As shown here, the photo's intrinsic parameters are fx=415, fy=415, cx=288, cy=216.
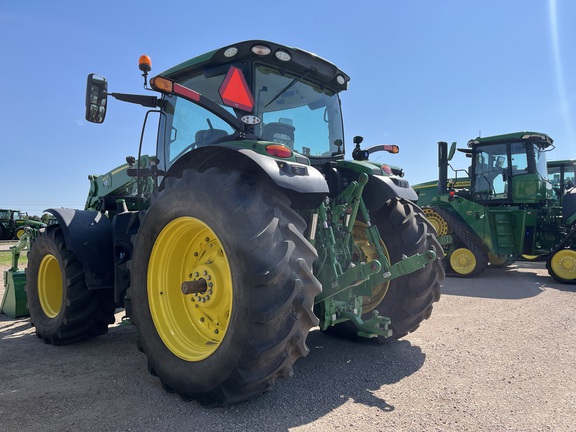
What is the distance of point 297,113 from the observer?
348 centimetres

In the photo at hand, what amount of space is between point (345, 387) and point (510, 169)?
751 cm

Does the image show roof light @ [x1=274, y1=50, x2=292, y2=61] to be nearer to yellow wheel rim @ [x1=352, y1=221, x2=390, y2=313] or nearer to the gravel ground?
yellow wheel rim @ [x1=352, y1=221, x2=390, y2=313]

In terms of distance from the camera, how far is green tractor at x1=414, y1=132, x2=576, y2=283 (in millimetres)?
8242

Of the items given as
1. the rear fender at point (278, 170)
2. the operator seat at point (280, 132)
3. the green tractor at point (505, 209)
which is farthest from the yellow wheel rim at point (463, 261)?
the rear fender at point (278, 170)

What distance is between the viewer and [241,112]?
2.88 metres

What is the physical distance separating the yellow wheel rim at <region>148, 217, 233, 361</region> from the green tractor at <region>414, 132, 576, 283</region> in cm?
676

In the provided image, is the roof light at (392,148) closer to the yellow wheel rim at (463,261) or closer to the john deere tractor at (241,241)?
the john deere tractor at (241,241)

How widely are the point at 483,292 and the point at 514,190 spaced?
2955 millimetres

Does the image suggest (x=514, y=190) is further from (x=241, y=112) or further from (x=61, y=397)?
(x=61, y=397)

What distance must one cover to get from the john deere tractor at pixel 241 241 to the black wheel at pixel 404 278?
0.04ft

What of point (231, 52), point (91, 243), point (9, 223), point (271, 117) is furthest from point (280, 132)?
point (9, 223)

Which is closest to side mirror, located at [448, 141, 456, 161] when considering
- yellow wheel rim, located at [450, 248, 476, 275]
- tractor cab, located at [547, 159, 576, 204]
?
yellow wheel rim, located at [450, 248, 476, 275]

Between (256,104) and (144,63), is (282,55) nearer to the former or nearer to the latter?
(256,104)

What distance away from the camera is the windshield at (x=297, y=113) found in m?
3.15
